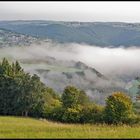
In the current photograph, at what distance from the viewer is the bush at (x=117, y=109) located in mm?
100125

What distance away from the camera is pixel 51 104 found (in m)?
126

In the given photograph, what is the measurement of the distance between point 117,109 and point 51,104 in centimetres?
2852

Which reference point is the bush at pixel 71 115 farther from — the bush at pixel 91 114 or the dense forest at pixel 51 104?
the bush at pixel 91 114

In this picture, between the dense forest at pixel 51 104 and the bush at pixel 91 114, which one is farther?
the bush at pixel 91 114

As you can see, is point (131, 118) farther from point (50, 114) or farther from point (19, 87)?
point (19, 87)

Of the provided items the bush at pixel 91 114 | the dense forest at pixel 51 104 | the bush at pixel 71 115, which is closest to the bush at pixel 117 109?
the dense forest at pixel 51 104

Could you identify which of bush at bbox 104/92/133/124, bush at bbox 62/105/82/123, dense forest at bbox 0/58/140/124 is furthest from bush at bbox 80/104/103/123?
bush at bbox 104/92/133/124

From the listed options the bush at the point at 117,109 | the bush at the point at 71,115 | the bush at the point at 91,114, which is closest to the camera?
the bush at the point at 117,109

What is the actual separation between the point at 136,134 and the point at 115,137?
3.46 feet

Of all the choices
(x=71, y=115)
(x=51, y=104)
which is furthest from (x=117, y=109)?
(x=51, y=104)

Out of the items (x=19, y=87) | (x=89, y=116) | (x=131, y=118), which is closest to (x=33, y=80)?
(x=19, y=87)

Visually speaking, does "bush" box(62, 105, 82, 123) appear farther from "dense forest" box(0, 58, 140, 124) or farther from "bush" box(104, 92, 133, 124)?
"bush" box(104, 92, 133, 124)

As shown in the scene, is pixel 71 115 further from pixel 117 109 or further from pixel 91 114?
pixel 117 109

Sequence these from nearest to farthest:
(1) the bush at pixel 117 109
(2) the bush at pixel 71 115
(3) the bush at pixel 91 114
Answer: (1) the bush at pixel 117 109 < (3) the bush at pixel 91 114 < (2) the bush at pixel 71 115
